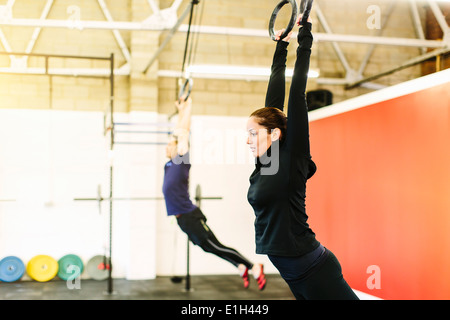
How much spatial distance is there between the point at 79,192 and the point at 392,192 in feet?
14.3

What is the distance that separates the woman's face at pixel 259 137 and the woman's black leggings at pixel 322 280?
439mm

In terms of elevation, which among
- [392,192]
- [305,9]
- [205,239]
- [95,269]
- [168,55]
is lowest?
[95,269]

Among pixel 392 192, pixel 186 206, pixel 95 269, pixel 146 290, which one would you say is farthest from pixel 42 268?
pixel 392 192

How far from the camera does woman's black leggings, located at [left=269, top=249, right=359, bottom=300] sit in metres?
1.90

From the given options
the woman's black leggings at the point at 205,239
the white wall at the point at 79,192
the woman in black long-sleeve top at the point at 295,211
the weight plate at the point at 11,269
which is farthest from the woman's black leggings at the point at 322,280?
the weight plate at the point at 11,269

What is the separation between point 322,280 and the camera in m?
1.90

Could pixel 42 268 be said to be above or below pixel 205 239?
below

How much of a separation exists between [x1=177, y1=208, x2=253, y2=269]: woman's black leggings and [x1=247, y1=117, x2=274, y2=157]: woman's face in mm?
2577

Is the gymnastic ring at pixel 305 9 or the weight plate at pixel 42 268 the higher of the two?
the gymnastic ring at pixel 305 9

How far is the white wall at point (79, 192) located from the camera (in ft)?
22.9

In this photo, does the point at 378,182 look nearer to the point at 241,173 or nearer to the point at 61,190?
the point at 241,173

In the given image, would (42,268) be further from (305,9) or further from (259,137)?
(305,9)

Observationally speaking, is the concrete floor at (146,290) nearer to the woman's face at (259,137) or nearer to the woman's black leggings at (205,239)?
the woman's black leggings at (205,239)

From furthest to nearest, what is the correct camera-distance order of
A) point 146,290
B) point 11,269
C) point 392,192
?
point 11,269
point 146,290
point 392,192
